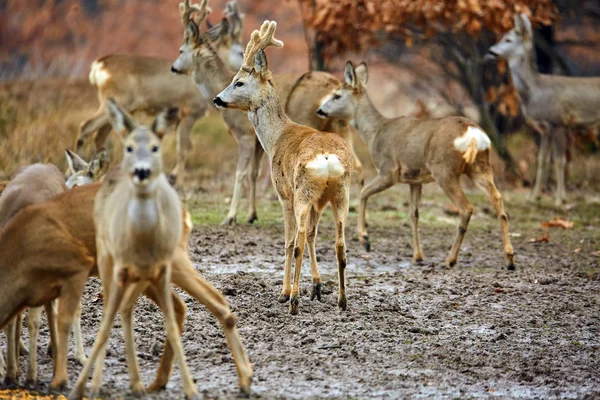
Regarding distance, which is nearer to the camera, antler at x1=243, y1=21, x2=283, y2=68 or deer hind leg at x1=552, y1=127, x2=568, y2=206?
antler at x1=243, y1=21, x2=283, y2=68

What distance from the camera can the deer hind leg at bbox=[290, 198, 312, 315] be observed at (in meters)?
7.38

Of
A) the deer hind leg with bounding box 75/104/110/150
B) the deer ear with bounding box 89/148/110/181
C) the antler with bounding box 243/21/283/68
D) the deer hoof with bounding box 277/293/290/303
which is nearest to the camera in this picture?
the deer hoof with bounding box 277/293/290/303

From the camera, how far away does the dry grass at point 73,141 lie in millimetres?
14445

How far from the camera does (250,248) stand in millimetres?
10133

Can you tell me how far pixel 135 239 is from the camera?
510 centimetres

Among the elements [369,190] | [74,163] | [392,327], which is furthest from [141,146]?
[369,190]

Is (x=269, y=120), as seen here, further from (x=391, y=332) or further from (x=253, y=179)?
(x=253, y=179)

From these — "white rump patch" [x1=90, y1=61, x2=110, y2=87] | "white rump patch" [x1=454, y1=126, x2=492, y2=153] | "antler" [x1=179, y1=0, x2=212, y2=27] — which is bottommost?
"white rump patch" [x1=454, y1=126, x2=492, y2=153]

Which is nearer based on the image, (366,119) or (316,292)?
(316,292)

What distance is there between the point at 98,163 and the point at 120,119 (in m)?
3.24

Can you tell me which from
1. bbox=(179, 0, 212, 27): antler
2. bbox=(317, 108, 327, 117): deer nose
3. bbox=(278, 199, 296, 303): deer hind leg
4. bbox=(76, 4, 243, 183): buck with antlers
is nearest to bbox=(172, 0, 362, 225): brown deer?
bbox=(179, 0, 212, 27): antler

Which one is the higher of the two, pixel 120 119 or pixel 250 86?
pixel 120 119

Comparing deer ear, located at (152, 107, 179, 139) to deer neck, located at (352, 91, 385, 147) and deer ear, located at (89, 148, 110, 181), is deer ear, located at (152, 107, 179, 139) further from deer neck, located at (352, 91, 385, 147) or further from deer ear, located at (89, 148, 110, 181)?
deer neck, located at (352, 91, 385, 147)

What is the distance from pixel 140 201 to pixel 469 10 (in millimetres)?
10508
